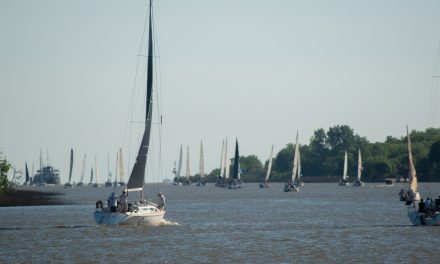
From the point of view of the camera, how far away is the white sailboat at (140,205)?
71.9 meters

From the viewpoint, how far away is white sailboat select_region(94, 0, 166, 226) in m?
71.9

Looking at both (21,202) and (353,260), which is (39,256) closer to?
(353,260)

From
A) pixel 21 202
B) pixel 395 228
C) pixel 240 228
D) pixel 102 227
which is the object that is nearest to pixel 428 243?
pixel 395 228

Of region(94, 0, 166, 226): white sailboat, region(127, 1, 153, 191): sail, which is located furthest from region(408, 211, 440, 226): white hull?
region(127, 1, 153, 191): sail

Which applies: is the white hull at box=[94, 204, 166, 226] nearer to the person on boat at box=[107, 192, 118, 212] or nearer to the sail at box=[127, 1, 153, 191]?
the person on boat at box=[107, 192, 118, 212]

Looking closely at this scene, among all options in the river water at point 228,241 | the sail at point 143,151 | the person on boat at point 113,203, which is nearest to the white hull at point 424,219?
the river water at point 228,241

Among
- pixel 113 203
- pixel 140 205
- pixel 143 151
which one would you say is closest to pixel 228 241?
pixel 113 203

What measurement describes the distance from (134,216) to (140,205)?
7.30 ft

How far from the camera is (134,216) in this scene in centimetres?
7188

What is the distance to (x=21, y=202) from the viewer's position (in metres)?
134

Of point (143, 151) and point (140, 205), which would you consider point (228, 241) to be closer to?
point (140, 205)

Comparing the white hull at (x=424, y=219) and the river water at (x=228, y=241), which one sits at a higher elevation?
the white hull at (x=424, y=219)

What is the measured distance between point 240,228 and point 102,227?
33.2 feet

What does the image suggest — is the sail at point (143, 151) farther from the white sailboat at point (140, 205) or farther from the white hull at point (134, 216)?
the white hull at point (134, 216)
